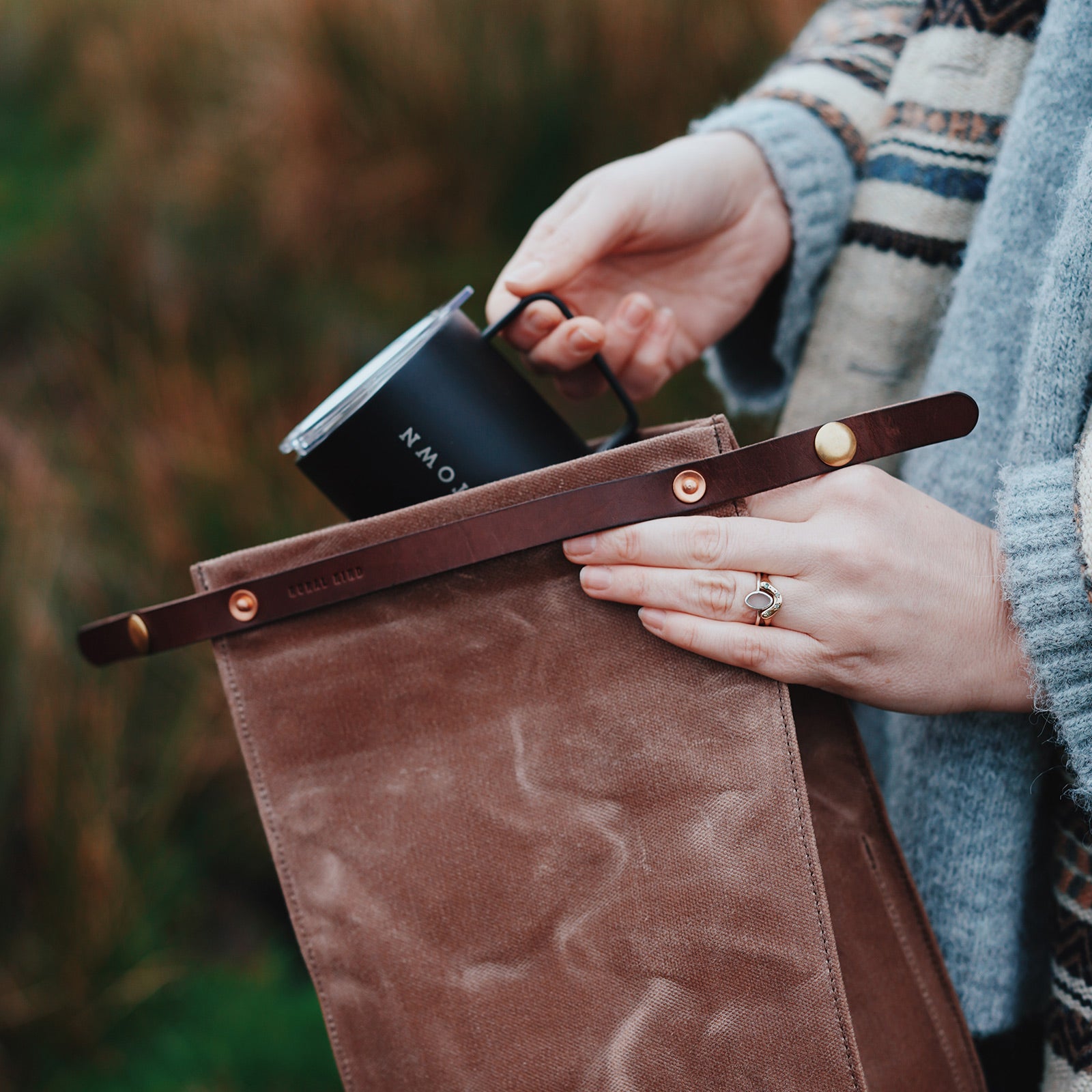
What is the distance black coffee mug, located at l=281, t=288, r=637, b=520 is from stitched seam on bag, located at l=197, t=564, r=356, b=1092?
0.15m

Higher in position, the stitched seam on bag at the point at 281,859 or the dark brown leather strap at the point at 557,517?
the dark brown leather strap at the point at 557,517

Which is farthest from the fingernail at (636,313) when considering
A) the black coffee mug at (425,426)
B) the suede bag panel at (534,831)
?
the suede bag panel at (534,831)

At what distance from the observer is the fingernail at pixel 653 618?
2.13ft

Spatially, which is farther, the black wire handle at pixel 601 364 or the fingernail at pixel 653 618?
the black wire handle at pixel 601 364

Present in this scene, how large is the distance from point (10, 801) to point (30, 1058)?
18.0 inches

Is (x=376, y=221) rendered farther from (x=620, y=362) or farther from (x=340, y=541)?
(x=340, y=541)

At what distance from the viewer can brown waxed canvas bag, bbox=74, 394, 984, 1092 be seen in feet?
2.12

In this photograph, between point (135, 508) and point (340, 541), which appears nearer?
point (340, 541)

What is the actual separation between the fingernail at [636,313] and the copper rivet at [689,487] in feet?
1.37

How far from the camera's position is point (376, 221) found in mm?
2227

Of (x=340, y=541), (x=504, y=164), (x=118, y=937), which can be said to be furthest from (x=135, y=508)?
(x=340, y=541)

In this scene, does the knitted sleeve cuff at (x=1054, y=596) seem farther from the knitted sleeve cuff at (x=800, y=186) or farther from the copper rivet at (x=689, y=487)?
the knitted sleeve cuff at (x=800, y=186)

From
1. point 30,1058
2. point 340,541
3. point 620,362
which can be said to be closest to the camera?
point 340,541

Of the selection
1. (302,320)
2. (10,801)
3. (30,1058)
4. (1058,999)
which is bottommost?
(30,1058)
